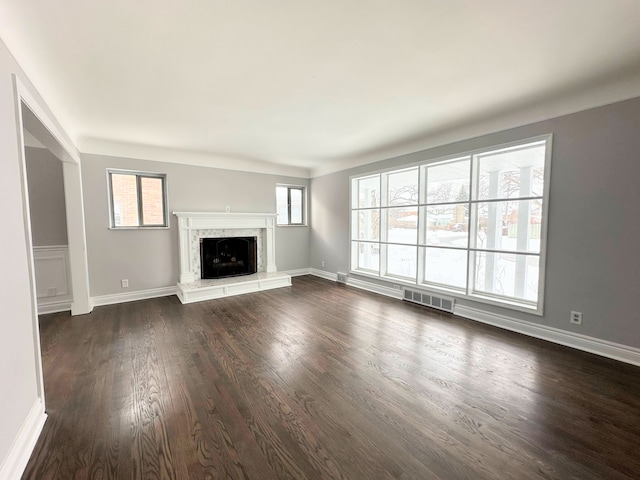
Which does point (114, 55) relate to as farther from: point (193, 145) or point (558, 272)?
point (558, 272)

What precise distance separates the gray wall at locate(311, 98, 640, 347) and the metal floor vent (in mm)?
835

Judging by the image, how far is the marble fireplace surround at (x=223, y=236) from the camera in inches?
185

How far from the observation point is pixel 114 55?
6.70 feet

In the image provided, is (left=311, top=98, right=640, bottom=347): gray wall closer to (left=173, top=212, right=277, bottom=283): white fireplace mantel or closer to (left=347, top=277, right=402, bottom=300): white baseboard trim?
(left=347, top=277, right=402, bottom=300): white baseboard trim

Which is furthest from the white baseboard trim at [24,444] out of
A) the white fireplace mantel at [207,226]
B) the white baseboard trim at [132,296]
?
the white fireplace mantel at [207,226]

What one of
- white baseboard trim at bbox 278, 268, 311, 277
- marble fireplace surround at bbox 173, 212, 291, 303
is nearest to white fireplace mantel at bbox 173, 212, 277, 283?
marble fireplace surround at bbox 173, 212, 291, 303

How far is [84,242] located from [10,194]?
2.77 metres

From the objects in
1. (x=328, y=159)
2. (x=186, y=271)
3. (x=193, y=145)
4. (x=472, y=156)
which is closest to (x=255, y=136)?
(x=193, y=145)

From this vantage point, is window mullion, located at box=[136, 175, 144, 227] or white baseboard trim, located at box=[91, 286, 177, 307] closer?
white baseboard trim, located at box=[91, 286, 177, 307]

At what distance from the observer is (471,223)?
145 inches

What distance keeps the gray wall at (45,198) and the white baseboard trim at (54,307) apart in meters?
0.91

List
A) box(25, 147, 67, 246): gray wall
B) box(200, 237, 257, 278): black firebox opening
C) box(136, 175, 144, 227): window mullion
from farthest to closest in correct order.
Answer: box(200, 237, 257, 278): black firebox opening
box(136, 175, 144, 227): window mullion
box(25, 147, 67, 246): gray wall

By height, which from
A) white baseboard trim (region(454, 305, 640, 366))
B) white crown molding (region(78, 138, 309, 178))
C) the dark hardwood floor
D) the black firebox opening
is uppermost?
white crown molding (region(78, 138, 309, 178))

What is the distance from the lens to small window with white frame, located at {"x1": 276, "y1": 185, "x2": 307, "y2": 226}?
6.35m
